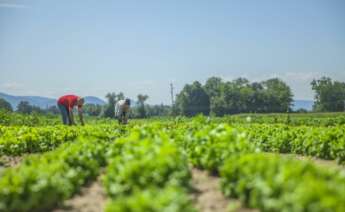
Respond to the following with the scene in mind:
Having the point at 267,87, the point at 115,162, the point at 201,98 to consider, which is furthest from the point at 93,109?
the point at 115,162

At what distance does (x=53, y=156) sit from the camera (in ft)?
24.1

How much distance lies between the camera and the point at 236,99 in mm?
105438

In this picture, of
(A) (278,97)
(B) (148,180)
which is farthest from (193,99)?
(B) (148,180)

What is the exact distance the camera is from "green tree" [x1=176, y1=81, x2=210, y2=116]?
383ft

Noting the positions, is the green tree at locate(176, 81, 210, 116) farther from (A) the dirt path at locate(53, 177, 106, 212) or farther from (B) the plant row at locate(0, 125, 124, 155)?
(A) the dirt path at locate(53, 177, 106, 212)

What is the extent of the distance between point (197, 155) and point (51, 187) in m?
3.10

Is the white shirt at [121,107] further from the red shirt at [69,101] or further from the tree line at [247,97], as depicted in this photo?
the tree line at [247,97]

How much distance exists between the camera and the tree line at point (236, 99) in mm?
104188

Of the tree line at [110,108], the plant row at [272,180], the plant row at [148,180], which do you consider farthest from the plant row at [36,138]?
the tree line at [110,108]

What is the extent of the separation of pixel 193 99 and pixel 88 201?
366 feet

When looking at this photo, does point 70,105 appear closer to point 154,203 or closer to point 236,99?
point 154,203

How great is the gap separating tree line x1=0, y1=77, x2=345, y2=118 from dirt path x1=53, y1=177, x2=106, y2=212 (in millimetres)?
85380

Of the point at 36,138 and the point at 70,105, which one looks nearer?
the point at 36,138

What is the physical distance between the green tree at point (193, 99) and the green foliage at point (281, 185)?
10980 cm
